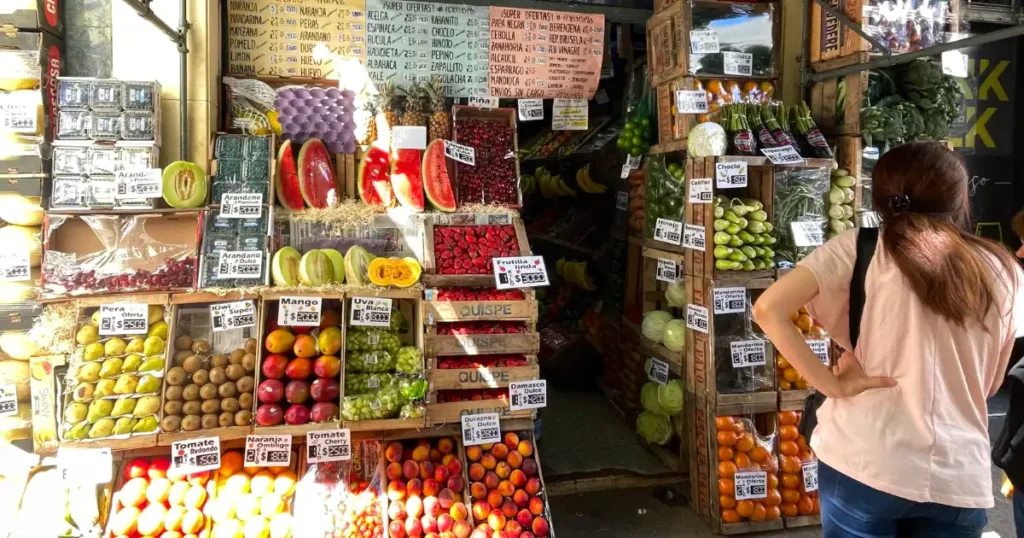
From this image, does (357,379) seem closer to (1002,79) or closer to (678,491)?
(678,491)

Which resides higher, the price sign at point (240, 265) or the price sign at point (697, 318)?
the price sign at point (240, 265)

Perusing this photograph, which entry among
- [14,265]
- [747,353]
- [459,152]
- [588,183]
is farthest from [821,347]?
[14,265]

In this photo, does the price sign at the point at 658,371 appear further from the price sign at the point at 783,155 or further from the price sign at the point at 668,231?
the price sign at the point at 783,155

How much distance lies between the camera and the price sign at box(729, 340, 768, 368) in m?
3.53

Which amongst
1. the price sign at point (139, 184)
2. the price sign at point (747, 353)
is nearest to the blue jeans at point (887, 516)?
the price sign at point (747, 353)

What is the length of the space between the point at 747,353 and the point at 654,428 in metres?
0.97

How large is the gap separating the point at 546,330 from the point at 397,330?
2391 millimetres

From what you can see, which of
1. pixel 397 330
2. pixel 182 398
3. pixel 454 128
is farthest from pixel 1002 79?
pixel 182 398

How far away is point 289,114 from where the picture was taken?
353 cm

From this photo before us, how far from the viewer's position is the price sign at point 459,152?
11.8 ft

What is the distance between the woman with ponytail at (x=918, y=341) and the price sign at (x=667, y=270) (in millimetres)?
2075

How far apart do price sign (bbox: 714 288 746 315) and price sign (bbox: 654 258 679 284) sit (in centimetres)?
48

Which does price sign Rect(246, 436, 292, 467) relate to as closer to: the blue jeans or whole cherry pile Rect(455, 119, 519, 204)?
whole cherry pile Rect(455, 119, 519, 204)

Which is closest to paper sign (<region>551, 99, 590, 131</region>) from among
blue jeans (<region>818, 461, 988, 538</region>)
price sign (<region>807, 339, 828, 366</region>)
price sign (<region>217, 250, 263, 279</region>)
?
price sign (<region>807, 339, 828, 366</region>)
